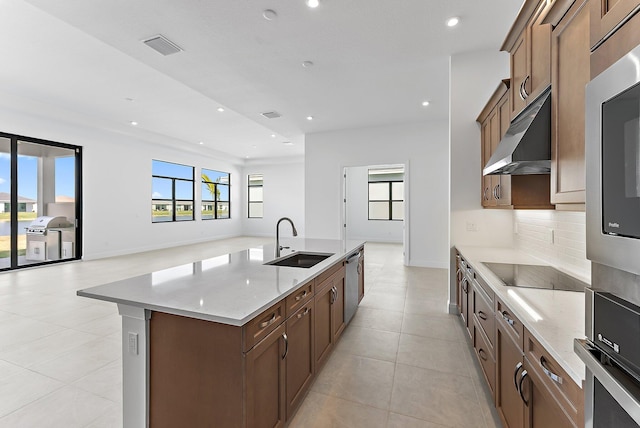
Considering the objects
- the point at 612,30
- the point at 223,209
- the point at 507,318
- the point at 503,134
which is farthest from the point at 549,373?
the point at 223,209

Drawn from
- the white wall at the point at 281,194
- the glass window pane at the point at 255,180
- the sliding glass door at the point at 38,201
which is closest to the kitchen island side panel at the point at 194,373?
the sliding glass door at the point at 38,201

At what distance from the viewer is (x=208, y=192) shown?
10.4 m

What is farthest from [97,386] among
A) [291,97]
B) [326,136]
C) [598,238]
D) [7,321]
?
[326,136]

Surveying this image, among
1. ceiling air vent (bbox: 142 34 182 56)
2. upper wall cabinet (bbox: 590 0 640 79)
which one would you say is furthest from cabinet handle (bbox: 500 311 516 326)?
ceiling air vent (bbox: 142 34 182 56)

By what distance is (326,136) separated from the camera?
708 cm

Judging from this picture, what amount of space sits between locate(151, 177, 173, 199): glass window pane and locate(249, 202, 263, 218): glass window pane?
146 inches

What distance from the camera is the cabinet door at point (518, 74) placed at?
1830 mm

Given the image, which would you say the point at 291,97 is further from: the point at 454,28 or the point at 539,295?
the point at 539,295

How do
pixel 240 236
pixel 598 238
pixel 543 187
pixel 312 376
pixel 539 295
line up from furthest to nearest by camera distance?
pixel 240 236
pixel 543 187
pixel 312 376
pixel 539 295
pixel 598 238

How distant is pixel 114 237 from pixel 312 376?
23.9ft

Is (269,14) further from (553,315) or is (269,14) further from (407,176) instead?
(407,176)

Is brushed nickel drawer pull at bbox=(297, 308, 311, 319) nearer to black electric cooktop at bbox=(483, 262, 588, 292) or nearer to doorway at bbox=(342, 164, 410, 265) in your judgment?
black electric cooktop at bbox=(483, 262, 588, 292)

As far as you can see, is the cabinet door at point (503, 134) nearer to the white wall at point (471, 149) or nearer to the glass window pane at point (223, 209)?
the white wall at point (471, 149)

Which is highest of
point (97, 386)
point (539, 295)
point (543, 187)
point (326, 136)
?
point (326, 136)
